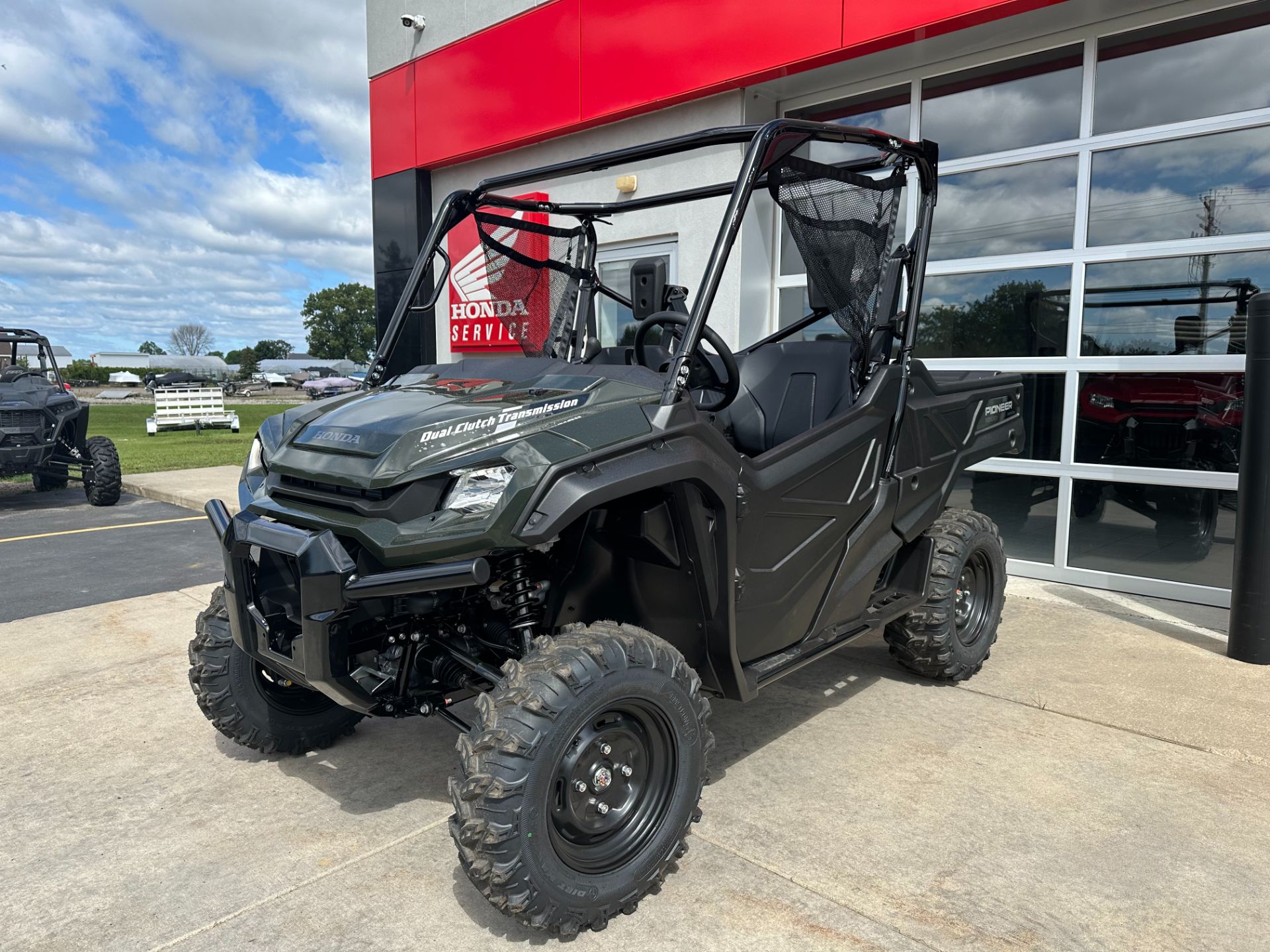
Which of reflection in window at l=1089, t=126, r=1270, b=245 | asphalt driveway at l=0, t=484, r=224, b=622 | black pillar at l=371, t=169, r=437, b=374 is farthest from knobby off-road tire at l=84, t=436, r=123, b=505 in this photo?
reflection in window at l=1089, t=126, r=1270, b=245

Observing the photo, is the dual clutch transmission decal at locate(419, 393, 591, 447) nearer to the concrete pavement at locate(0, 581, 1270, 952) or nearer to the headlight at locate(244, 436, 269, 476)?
the headlight at locate(244, 436, 269, 476)

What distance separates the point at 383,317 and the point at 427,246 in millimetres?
7689

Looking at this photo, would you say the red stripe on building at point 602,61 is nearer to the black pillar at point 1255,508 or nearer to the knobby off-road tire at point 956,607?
the black pillar at point 1255,508

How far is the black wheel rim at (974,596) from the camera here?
4.31m

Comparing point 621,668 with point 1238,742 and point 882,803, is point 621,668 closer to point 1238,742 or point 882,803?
point 882,803

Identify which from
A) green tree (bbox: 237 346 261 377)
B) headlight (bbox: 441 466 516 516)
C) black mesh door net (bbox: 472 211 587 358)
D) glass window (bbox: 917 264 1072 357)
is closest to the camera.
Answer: headlight (bbox: 441 466 516 516)

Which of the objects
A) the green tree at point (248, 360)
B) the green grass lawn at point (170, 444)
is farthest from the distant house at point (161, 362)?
the green grass lawn at point (170, 444)

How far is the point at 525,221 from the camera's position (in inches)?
162

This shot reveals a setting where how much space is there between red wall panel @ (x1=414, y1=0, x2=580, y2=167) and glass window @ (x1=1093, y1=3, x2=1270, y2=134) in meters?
4.27

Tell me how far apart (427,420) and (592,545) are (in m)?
0.63

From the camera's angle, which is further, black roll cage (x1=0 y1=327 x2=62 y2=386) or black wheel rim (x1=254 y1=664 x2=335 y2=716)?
black roll cage (x1=0 y1=327 x2=62 y2=386)

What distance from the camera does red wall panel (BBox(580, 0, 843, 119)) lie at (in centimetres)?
636

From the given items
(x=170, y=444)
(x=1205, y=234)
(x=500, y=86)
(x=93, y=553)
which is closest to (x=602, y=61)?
(x=500, y=86)

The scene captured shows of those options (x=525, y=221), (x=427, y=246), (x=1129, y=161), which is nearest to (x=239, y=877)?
(x=427, y=246)
